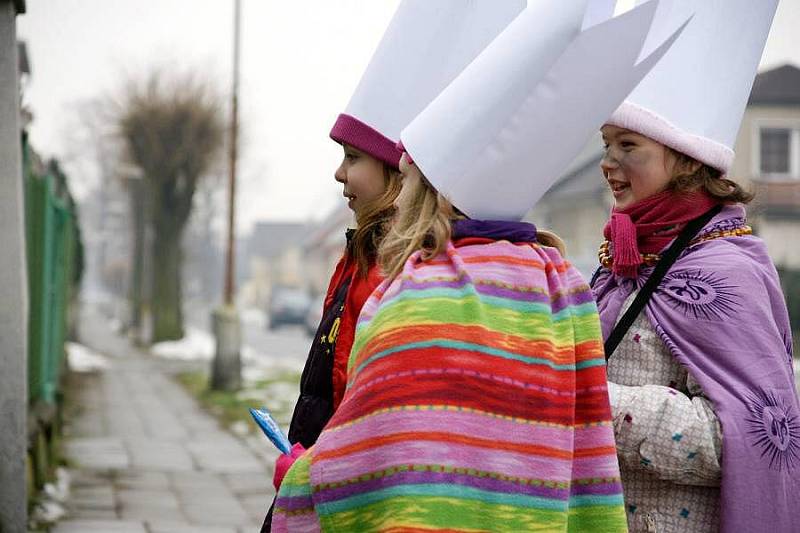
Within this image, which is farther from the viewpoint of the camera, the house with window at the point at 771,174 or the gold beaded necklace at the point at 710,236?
the house with window at the point at 771,174

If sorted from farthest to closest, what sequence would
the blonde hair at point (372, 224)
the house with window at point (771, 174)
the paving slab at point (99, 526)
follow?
the house with window at point (771, 174)
the paving slab at point (99, 526)
the blonde hair at point (372, 224)

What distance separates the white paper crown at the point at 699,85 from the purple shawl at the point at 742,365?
232mm

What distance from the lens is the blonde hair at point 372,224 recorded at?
2.48 m

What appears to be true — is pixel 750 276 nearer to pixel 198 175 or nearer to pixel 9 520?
pixel 9 520

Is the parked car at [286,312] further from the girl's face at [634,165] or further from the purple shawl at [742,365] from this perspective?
the purple shawl at [742,365]

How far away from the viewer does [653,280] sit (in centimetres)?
238

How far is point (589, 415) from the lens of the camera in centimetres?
202

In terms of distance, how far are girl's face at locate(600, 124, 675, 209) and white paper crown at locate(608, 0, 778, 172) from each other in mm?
32

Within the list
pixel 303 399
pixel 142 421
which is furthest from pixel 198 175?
pixel 303 399

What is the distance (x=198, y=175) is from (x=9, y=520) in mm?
23410

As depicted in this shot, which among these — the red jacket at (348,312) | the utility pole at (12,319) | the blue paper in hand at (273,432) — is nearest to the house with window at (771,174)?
the utility pole at (12,319)

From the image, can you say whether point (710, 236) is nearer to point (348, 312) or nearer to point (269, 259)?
point (348, 312)

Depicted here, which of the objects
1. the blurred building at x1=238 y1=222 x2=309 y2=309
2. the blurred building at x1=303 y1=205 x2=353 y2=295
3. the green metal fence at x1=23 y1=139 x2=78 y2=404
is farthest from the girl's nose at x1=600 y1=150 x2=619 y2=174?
the blurred building at x1=238 y1=222 x2=309 y2=309

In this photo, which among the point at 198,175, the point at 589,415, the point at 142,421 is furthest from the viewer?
the point at 198,175
